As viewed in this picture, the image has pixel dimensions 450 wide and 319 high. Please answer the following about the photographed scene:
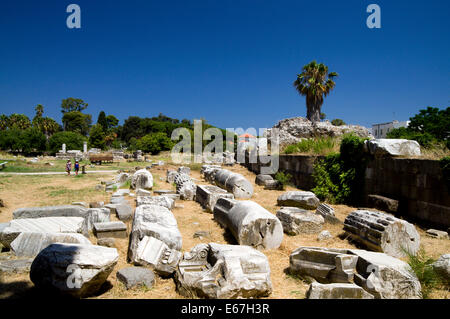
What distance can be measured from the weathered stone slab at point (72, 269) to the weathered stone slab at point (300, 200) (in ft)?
19.0

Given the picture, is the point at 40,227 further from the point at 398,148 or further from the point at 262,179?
the point at 262,179

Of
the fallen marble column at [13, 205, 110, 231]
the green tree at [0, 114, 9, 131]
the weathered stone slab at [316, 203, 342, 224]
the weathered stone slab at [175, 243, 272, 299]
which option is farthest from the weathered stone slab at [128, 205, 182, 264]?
the green tree at [0, 114, 9, 131]

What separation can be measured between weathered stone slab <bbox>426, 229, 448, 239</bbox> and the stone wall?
47 cm

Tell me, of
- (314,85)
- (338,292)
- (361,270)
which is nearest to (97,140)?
(314,85)

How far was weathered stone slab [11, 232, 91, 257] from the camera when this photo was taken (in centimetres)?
416

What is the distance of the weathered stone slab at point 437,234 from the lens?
5.43m

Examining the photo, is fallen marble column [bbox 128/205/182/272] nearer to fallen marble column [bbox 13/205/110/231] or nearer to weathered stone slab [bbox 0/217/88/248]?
weathered stone slab [bbox 0/217/88/248]

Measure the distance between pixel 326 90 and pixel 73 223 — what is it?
17283mm

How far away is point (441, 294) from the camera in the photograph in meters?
3.30

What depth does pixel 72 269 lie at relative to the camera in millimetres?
2975

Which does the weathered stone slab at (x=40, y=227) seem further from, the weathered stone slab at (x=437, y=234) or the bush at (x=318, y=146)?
the bush at (x=318, y=146)

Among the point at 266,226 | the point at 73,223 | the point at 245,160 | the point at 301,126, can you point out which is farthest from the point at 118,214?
the point at 245,160
